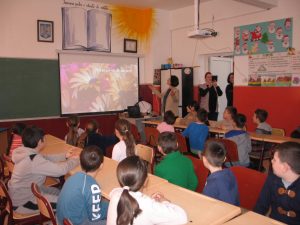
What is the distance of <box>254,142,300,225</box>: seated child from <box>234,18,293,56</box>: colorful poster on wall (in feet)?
14.3

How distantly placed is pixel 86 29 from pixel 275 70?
4167 millimetres

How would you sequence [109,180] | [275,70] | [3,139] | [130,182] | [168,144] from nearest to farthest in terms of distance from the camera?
[130,182], [109,180], [168,144], [3,139], [275,70]

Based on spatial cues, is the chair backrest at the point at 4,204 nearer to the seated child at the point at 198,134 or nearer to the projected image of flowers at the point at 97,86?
the seated child at the point at 198,134

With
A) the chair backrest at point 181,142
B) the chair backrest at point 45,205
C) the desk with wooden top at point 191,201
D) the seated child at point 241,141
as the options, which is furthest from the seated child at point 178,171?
the chair backrest at point 181,142

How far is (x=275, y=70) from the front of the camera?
5.70 meters

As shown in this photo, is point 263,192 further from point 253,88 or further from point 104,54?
point 104,54

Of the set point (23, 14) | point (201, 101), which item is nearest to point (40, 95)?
point (23, 14)

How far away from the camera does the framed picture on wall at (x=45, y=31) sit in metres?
5.96

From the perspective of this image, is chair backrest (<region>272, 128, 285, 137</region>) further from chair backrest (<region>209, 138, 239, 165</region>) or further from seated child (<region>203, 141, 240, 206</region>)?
seated child (<region>203, 141, 240, 206</region>)

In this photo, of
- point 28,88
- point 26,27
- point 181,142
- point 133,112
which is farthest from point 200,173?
point 26,27

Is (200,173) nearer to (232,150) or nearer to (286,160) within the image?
(286,160)

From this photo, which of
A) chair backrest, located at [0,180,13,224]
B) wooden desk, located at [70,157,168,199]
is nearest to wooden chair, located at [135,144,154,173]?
wooden desk, located at [70,157,168,199]

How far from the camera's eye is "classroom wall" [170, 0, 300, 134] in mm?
5500

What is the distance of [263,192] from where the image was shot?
75.0 inches
